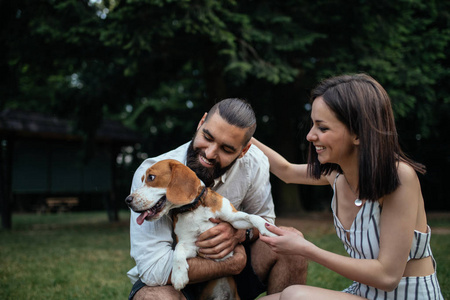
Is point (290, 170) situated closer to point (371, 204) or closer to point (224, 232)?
point (224, 232)

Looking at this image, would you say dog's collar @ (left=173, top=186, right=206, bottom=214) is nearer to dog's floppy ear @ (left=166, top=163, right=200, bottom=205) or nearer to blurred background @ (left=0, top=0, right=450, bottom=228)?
dog's floppy ear @ (left=166, top=163, right=200, bottom=205)

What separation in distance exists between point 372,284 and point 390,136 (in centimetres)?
80

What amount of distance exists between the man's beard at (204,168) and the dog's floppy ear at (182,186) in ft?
0.53

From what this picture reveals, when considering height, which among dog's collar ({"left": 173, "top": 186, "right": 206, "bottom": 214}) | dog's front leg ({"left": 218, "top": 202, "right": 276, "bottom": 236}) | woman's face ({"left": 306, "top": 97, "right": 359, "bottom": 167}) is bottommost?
dog's front leg ({"left": 218, "top": 202, "right": 276, "bottom": 236})

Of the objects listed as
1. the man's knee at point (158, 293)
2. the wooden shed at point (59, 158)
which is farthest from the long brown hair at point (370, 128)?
the wooden shed at point (59, 158)

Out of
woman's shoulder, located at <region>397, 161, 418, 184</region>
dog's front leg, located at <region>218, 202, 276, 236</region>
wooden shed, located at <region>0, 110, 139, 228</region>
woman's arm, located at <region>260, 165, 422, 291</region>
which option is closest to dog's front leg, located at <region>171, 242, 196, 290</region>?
dog's front leg, located at <region>218, 202, 276, 236</region>

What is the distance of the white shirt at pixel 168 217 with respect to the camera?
2.64 meters

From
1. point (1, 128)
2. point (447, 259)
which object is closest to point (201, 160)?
point (447, 259)

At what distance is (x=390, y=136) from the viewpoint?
2166mm

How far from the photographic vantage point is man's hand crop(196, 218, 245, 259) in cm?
274

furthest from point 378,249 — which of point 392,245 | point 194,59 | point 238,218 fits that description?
point 194,59

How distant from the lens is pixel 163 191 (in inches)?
106

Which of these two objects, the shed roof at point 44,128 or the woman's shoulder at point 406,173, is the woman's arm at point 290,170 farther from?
the shed roof at point 44,128

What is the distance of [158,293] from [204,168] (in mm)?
887
